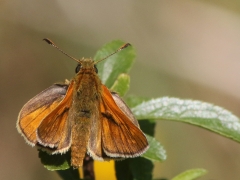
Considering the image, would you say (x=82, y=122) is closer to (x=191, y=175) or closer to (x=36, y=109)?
(x=36, y=109)

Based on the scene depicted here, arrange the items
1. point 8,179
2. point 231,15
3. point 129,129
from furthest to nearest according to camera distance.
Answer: point 231,15, point 8,179, point 129,129

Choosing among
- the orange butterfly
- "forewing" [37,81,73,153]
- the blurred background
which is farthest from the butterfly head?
the blurred background

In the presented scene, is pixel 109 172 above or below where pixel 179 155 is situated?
below

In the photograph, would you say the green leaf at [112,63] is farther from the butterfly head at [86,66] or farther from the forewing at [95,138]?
the forewing at [95,138]

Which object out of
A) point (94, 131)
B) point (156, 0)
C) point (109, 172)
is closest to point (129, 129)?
point (94, 131)

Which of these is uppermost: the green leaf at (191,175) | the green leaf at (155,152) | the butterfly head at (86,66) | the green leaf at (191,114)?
the butterfly head at (86,66)

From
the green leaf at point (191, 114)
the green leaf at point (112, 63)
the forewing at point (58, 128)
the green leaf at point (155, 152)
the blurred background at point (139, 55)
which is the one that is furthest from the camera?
the blurred background at point (139, 55)

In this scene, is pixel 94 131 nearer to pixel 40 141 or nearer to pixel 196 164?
pixel 40 141

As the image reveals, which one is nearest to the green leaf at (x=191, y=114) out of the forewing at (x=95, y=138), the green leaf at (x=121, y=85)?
the green leaf at (x=121, y=85)
